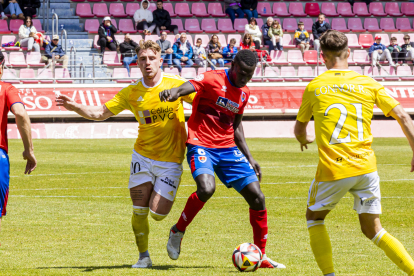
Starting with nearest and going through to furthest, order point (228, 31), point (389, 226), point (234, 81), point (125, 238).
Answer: point (234, 81) < point (125, 238) < point (389, 226) < point (228, 31)

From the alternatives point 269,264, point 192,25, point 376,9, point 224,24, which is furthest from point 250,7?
point 269,264

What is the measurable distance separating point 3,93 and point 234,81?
90.0 inches

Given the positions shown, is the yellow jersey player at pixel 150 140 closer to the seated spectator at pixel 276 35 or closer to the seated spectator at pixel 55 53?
the seated spectator at pixel 55 53

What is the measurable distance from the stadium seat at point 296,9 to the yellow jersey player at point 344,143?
25189mm

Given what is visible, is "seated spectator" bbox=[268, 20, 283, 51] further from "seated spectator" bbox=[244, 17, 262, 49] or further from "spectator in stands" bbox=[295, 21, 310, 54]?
"spectator in stands" bbox=[295, 21, 310, 54]

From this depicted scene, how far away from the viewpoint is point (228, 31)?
27.0 metres

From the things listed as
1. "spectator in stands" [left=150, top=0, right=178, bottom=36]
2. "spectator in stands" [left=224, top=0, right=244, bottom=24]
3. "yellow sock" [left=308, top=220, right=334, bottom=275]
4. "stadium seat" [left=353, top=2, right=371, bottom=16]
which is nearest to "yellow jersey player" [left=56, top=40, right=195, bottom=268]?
"yellow sock" [left=308, top=220, right=334, bottom=275]

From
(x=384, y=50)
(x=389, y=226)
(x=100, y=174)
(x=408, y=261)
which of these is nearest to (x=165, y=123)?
(x=408, y=261)

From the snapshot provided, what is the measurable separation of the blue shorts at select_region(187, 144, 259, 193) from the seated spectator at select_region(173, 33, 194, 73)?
669 inches

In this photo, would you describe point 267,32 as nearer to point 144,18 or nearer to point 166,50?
point 166,50

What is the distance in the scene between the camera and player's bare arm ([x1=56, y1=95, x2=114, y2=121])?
19.2ft

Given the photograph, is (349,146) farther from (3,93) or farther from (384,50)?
(384,50)

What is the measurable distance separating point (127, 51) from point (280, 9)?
9699mm

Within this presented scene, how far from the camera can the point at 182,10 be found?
92.5 feet
